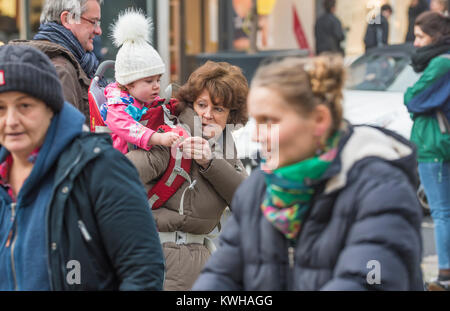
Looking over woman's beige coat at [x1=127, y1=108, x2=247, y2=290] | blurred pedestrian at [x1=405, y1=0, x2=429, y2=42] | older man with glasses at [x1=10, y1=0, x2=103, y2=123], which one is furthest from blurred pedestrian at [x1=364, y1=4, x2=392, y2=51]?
woman's beige coat at [x1=127, y1=108, x2=247, y2=290]

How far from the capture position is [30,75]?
2672 mm

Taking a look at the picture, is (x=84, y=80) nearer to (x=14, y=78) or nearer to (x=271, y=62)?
(x=14, y=78)

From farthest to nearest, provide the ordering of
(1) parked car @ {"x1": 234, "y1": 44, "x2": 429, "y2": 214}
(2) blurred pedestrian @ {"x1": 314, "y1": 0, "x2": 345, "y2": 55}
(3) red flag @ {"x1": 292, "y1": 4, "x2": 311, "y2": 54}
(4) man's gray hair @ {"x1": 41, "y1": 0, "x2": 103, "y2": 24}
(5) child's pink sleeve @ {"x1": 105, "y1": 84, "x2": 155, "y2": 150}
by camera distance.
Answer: (3) red flag @ {"x1": 292, "y1": 4, "x2": 311, "y2": 54} < (2) blurred pedestrian @ {"x1": 314, "y1": 0, "x2": 345, "y2": 55} < (1) parked car @ {"x1": 234, "y1": 44, "x2": 429, "y2": 214} < (4) man's gray hair @ {"x1": 41, "y1": 0, "x2": 103, "y2": 24} < (5) child's pink sleeve @ {"x1": 105, "y1": 84, "x2": 155, "y2": 150}

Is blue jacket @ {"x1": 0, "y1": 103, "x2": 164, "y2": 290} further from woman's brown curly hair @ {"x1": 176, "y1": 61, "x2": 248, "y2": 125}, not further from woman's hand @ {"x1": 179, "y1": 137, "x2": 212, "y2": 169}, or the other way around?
woman's brown curly hair @ {"x1": 176, "y1": 61, "x2": 248, "y2": 125}

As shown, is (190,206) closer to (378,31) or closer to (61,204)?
(61,204)

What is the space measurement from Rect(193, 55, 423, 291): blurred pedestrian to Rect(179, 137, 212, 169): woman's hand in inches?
46.0

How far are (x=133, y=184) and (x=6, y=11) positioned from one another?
12.0m

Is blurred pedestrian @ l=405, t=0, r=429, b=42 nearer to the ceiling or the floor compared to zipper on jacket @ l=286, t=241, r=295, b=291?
nearer to the ceiling

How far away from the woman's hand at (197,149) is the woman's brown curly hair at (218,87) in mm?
302

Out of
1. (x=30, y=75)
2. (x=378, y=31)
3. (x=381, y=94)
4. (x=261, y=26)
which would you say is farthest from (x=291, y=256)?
(x=261, y=26)

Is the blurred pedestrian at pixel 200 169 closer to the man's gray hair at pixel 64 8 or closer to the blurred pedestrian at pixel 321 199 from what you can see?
the man's gray hair at pixel 64 8

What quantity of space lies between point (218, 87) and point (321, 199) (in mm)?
1640

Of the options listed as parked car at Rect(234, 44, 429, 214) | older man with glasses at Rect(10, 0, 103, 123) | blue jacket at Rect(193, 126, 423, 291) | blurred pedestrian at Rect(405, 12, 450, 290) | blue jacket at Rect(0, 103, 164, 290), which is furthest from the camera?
parked car at Rect(234, 44, 429, 214)

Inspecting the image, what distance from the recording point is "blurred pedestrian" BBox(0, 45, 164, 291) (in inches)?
102
